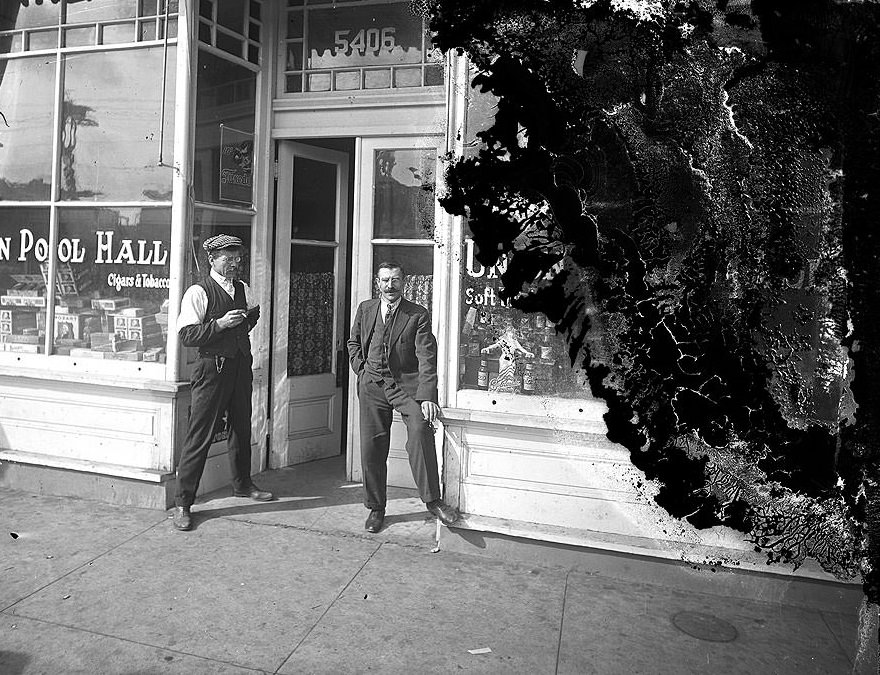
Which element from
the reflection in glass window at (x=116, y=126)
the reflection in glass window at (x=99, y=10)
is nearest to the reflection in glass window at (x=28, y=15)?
the reflection in glass window at (x=99, y=10)

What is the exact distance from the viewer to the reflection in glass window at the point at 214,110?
201 inches

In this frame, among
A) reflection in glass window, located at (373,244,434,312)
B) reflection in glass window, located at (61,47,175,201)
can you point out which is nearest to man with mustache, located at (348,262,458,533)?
reflection in glass window, located at (373,244,434,312)

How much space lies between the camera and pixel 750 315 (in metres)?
3.66

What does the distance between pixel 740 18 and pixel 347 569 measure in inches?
141

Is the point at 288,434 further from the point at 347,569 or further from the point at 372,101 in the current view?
the point at 372,101

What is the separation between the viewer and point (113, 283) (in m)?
5.25

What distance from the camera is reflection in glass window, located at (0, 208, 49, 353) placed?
546cm

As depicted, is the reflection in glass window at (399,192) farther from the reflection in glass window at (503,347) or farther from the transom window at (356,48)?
the reflection in glass window at (503,347)

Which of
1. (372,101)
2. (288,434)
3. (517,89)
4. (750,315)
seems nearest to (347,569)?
(288,434)

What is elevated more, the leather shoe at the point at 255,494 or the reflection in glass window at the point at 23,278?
the reflection in glass window at the point at 23,278

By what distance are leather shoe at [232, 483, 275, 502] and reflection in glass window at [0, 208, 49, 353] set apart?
6.17ft

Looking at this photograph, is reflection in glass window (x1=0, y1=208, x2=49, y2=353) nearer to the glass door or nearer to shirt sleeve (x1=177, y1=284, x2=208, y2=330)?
shirt sleeve (x1=177, y1=284, x2=208, y2=330)

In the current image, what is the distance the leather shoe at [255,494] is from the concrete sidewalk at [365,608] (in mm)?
354

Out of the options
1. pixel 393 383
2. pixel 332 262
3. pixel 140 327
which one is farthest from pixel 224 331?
pixel 332 262
